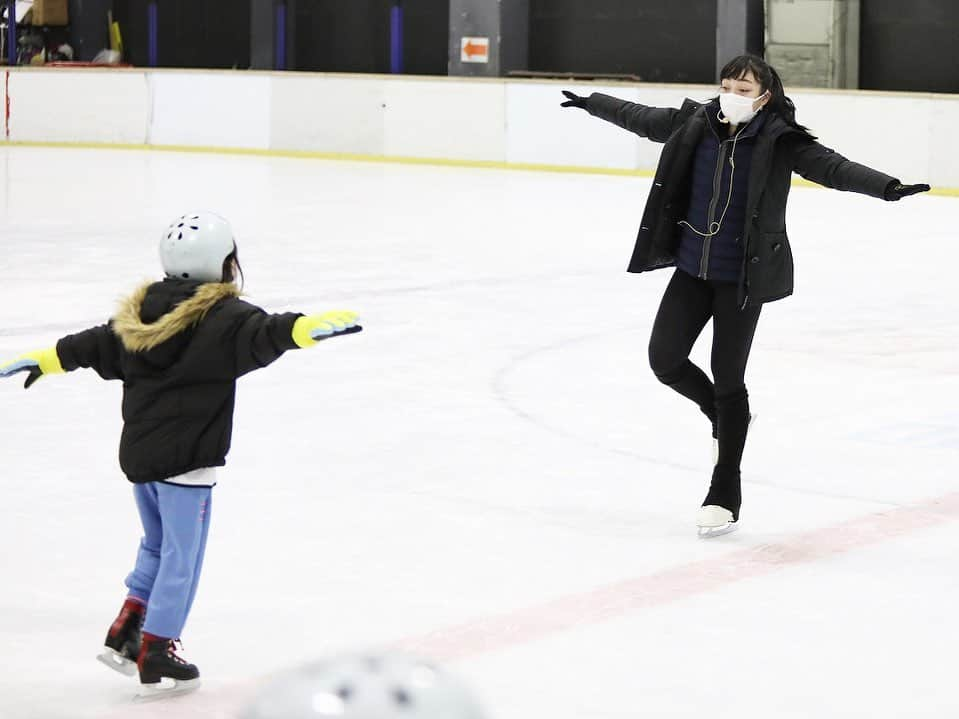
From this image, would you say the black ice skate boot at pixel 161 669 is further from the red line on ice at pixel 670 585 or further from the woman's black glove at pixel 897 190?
the woman's black glove at pixel 897 190

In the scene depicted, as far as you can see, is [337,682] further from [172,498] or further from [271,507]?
[271,507]

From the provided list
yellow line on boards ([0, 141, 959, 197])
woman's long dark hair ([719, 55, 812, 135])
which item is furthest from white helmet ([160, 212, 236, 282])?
yellow line on boards ([0, 141, 959, 197])

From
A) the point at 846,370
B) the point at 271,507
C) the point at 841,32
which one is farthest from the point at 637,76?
the point at 271,507

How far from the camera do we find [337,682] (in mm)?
1284

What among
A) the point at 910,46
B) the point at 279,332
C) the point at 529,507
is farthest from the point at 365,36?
the point at 279,332

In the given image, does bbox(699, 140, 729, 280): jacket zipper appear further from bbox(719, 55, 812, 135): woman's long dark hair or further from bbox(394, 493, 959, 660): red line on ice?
bbox(394, 493, 959, 660): red line on ice

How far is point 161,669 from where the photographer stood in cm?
353

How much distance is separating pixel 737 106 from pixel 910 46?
55.1ft

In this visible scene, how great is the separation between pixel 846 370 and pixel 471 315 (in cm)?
232

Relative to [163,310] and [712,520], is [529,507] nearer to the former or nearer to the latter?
[712,520]

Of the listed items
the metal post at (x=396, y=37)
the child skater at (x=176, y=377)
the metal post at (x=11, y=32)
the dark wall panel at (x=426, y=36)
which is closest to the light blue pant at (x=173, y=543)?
the child skater at (x=176, y=377)

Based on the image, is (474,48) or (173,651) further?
(474,48)

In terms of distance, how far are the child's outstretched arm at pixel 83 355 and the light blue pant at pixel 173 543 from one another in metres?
0.25

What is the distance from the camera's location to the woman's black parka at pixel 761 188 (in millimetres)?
4836
